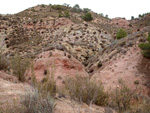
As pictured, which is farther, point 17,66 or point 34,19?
point 34,19

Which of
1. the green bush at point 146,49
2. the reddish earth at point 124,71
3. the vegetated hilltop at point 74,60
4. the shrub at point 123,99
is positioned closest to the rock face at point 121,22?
the vegetated hilltop at point 74,60

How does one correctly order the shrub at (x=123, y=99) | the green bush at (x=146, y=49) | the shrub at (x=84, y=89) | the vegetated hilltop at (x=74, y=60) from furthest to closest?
the green bush at (x=146, y=49), the shrub at (x=123, y=99), the vegetated hilltop at (x=74, y=60), the shrub at (x=84, y=89)

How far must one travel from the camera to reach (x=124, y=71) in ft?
42.7

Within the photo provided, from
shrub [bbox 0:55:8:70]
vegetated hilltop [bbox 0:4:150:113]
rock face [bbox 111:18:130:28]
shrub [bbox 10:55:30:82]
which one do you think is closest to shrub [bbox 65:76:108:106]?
vegetated hilltop [bbox 0:4:150:113]

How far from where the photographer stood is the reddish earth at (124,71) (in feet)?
38.4

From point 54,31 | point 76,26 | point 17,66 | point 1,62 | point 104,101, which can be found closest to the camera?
point 104,101

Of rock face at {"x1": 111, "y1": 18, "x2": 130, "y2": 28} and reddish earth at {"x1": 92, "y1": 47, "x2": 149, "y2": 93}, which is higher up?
rock face at {"x1": 111, "y1": 18, "x2": 130, "y2": 28}

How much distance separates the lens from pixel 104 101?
17.2 feet

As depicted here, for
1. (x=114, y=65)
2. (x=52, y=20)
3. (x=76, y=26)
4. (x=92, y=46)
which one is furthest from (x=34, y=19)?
(x=114, y=65)

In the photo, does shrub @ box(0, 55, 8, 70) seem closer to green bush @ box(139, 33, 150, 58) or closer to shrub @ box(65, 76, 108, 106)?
shrub @ box(65, 76, 108, 106)

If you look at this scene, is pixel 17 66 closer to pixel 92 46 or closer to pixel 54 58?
pixel 54 58

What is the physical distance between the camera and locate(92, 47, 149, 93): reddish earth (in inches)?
461

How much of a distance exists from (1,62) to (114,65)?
9967mm

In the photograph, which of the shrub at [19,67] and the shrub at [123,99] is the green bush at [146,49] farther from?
the shrub at [19,67]
